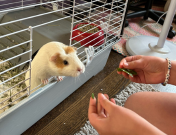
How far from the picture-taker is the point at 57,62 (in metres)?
0.67

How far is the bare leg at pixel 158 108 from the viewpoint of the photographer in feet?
2.29

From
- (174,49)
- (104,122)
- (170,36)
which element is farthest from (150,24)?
(104,122)

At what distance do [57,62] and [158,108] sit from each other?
0.49 m

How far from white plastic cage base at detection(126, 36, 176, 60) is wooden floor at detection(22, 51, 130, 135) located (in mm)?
375

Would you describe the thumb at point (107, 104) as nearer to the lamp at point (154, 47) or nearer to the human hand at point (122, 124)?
the human hand at point (122, 124)

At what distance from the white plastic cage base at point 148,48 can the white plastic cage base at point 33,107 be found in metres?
0.79

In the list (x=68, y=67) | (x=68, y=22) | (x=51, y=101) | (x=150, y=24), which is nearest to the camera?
(x=68, y=67)

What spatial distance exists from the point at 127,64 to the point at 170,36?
4.95 feet

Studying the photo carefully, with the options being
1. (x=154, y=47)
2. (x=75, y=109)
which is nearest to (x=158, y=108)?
(x=75, y=109)

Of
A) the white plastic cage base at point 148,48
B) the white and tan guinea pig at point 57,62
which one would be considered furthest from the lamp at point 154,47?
the white and tan guinea pig at point 57,62

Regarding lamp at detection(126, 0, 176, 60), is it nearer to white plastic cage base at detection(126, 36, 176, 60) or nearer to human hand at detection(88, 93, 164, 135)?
white plastic cage base at detection(126, 36, 176, 60)

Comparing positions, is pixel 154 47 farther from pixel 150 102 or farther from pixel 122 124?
pixel 122 124

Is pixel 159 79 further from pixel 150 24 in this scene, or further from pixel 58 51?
pixel 150 24

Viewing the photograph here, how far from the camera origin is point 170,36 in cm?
199
